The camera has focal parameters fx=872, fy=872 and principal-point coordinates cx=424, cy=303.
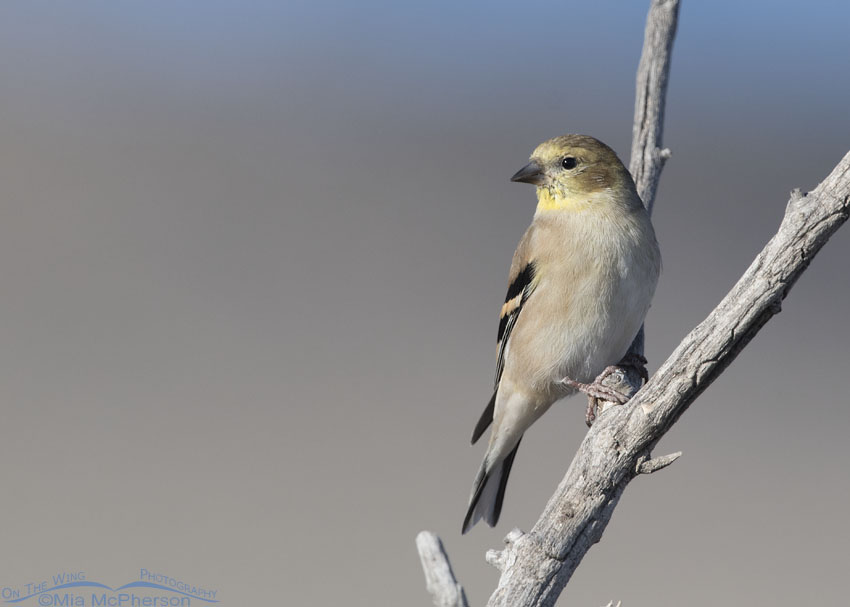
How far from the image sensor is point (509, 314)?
4.70 meters

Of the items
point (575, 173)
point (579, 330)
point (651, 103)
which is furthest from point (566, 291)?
point (651, 103)

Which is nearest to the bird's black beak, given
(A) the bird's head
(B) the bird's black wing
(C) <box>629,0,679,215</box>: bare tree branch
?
(A) the bird's head

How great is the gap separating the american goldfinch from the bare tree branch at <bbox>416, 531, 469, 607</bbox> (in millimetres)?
1686

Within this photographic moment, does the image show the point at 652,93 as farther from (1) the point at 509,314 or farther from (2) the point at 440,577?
(2) the point at 440,577

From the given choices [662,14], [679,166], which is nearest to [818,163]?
[679,166]

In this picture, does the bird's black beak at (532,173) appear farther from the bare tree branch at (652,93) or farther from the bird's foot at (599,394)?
the bird's foot at (599,394)

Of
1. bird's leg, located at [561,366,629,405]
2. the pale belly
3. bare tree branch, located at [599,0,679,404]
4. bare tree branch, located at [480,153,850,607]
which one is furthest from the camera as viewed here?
bare tree branch, located at [599,0,679,404]

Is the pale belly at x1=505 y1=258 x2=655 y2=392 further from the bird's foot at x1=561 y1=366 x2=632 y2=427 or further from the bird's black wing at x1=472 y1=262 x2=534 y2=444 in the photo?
the bird's foot at x1=561 y1=366 x2=632 y2=427

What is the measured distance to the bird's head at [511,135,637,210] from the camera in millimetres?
4523

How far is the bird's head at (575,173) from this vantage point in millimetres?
4523

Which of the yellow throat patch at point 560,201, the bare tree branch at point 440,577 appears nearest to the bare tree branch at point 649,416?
the bare tree branch at point 440,577

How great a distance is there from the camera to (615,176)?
14.9ft

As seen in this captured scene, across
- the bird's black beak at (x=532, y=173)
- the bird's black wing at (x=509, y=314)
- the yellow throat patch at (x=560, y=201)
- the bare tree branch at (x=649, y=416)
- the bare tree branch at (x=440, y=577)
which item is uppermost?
the bird's black beak at (x=532, y=173)

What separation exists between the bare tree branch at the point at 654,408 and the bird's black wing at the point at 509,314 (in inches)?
69.2
